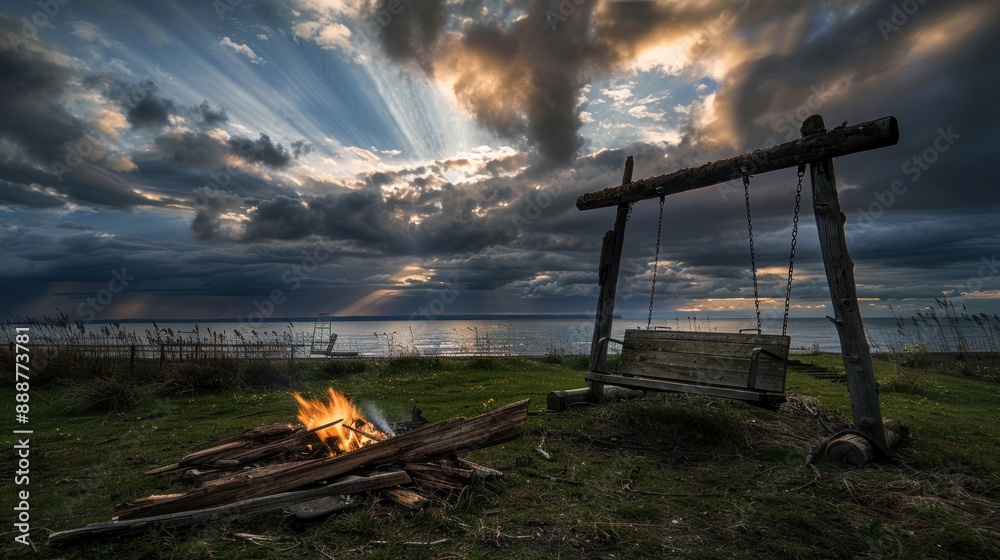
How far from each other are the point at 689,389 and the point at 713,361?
0.71 meters

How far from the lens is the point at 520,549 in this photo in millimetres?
3551

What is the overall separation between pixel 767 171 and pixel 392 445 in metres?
6.36

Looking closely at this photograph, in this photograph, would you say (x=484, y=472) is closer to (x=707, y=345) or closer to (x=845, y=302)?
(x=707, y=345)

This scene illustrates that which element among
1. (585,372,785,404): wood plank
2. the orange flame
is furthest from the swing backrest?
the orange flame

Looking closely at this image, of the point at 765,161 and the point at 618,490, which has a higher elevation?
the point at 765,161

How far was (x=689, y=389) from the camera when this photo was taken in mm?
6562

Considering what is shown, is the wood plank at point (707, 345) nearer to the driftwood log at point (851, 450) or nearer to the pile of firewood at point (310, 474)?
the driftwood log at point (851, 450)

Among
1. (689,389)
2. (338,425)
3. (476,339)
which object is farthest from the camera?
(476,339)

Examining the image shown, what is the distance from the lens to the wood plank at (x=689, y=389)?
19.4 feet

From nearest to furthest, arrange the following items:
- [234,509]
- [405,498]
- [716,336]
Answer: [234,509]
[405,498]
[716,336]

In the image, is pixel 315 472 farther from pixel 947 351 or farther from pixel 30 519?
pixel 947 351

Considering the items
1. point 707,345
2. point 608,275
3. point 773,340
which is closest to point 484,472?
point 707,345

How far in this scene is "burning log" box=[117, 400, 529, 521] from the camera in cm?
397

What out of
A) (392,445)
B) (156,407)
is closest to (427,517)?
(392,445)
